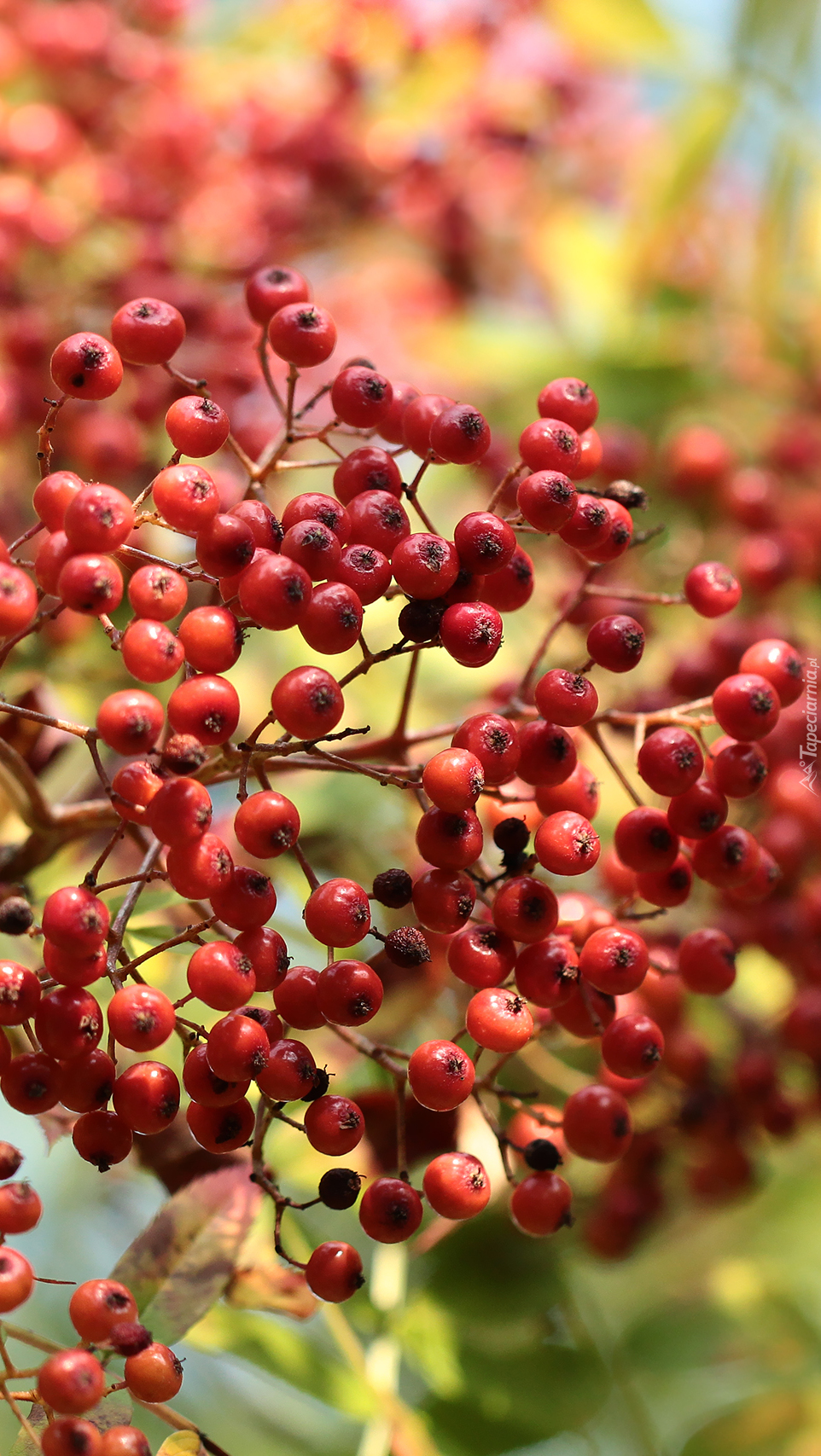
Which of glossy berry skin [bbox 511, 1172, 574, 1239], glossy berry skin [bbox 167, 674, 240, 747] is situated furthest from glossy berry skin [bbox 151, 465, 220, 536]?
glossy berry skin [bbox 511, 1172, 574, 1239]

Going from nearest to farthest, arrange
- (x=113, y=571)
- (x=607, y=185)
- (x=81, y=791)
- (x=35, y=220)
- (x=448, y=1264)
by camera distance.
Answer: (x=113, y=571), (x=81, y=791), (x=448, y=1264), (x=35, y=220), (x=607, y=185)

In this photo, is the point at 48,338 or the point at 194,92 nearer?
the point at 48,338

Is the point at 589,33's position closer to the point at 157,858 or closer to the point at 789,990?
the point at 789,990

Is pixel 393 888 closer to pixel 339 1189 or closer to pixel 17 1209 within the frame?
pixel 339 1189

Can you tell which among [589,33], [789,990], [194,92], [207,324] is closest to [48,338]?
[207,324]

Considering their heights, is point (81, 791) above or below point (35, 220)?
below

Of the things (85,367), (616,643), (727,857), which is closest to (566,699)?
(616,643)
